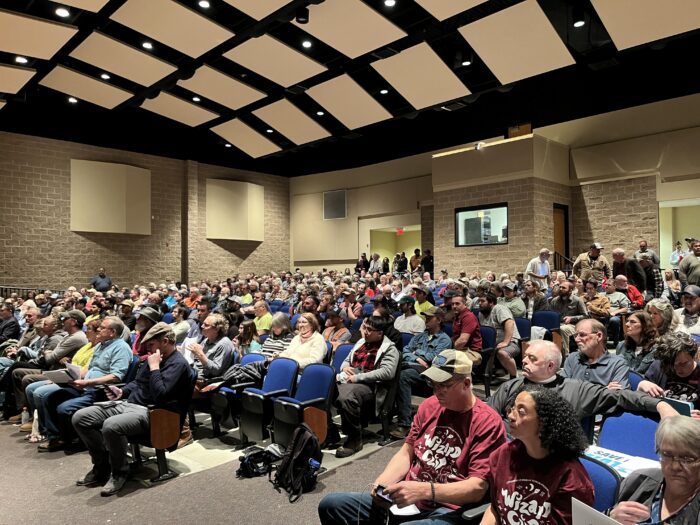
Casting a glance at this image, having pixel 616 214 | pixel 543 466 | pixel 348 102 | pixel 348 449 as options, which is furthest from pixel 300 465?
pixel 616 214

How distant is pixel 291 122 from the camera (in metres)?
14.6

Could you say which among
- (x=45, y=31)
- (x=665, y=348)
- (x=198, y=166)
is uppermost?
(x=45, y=31)

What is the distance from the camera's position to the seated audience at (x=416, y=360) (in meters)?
4.28

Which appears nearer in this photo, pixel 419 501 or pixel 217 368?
pixel 419 501

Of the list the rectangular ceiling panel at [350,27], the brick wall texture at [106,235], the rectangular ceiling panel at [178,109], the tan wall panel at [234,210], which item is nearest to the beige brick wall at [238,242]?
the brick wall texture at [106,235]

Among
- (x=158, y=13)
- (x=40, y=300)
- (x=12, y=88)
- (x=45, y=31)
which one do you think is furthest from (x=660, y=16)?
(x=12, y=88)

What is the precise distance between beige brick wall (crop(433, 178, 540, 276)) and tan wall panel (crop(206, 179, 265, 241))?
24.3 feet

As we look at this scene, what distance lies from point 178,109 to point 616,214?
12.5m

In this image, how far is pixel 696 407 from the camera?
2.69 meters

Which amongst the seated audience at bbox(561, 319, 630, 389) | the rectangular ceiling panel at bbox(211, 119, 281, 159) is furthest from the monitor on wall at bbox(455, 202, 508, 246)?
the seated audience at bbox(561, 319, 630, 389)

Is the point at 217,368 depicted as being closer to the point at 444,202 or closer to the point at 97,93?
the point at 444,202

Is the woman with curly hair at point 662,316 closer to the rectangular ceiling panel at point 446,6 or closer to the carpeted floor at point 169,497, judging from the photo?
the carpeted floor at point 169,497

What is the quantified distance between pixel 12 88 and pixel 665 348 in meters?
14.2

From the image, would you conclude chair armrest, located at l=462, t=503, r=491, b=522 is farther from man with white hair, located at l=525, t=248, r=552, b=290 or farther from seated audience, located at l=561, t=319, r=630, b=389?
man with white hair, located at l=525, t=248, r=552, b=290
